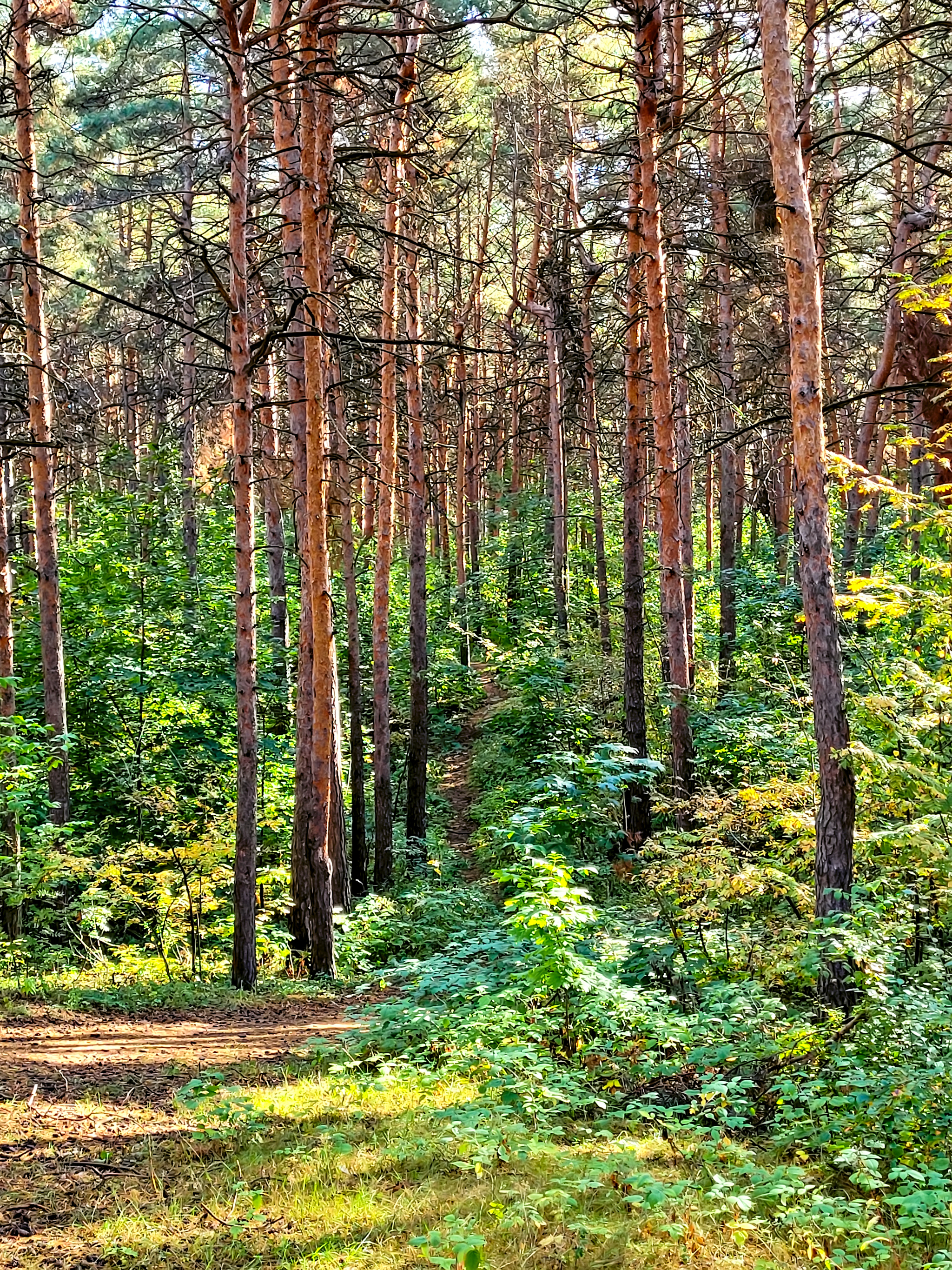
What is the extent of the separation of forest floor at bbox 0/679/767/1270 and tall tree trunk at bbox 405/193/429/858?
8.16 metres

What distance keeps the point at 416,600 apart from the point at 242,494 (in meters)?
7.07

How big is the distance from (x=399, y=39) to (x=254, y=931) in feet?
39.4

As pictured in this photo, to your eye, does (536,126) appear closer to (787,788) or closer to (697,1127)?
(787,788)

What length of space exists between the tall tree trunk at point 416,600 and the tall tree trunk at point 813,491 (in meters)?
7.69

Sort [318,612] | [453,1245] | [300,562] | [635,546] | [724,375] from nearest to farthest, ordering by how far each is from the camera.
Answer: [453,1245] → [318,612] → [300,562] → [635,546] → [724,375]

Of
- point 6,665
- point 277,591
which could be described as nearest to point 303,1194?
point 6,665

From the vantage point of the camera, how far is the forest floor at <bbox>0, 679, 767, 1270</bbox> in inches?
149

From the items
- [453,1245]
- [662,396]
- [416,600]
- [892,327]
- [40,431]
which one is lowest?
[453,1245]

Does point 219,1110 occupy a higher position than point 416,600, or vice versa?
point 416,600

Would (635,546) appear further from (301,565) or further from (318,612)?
(318,612)

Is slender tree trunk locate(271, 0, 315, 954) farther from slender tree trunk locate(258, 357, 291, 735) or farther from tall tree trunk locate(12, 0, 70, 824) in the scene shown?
slender tree trunk locate(258, 357, 291, 735)

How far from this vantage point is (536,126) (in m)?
21.5

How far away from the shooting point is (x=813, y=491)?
6738 mm

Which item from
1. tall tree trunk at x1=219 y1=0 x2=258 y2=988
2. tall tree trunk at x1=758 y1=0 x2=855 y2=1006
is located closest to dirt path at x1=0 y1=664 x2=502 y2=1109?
tall tree trunk at x1=219 y1=0 x2=258 y2=988
